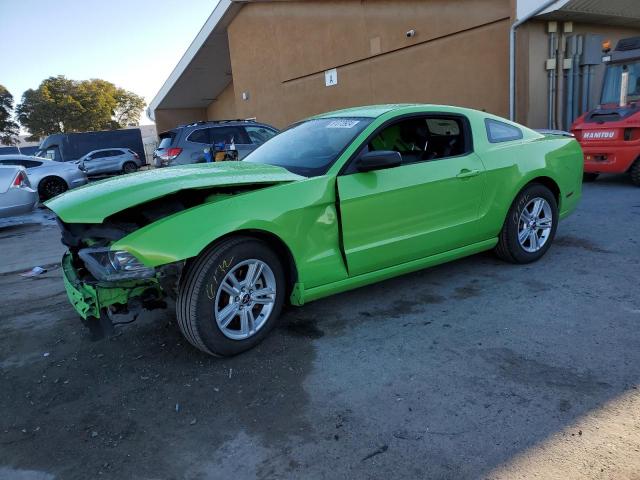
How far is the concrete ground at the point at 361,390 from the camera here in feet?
7.57

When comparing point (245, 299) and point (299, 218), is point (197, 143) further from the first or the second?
point (245, 299)

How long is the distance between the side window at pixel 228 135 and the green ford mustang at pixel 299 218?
644 centimetres

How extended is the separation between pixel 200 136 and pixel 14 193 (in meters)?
3.78

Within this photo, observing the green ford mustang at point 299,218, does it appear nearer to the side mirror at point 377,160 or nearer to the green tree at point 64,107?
the side mirror at point 377,160

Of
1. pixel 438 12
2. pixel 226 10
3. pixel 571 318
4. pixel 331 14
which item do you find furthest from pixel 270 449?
pixel 226 10

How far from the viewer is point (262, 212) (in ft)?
10.5

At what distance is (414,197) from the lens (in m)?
3.86

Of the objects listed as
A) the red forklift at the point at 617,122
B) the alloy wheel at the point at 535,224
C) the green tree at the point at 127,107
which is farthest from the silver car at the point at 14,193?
the green tree at the point at 127,107

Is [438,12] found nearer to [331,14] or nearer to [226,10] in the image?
[331,14]

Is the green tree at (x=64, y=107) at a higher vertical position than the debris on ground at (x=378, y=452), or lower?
higher

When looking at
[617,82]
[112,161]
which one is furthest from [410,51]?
[112,161]

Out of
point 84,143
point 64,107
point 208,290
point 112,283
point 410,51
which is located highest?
point 64,107

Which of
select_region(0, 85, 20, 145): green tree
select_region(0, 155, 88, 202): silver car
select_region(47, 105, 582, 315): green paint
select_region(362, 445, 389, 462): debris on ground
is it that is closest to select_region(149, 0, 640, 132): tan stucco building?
select_region(47, 105, 582, 315): green paint

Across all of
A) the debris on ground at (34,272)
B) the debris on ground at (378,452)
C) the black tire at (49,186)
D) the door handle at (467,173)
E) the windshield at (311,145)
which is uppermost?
the windshield at (311,145)
